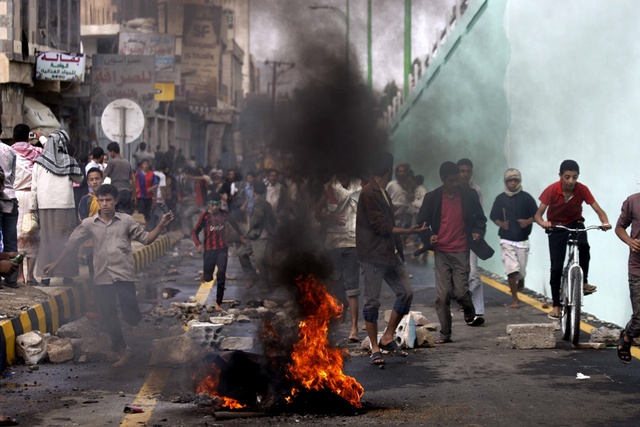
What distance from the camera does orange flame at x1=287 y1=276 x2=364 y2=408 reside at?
21.0ft

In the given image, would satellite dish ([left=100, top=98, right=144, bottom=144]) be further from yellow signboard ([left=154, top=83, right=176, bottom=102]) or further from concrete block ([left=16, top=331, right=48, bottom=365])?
concrete block ([left=16, top=331, right=48, bottom=365])

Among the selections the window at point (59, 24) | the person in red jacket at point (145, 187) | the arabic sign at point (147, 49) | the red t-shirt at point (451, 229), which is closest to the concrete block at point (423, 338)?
the red t-shirt at point (451, 229)

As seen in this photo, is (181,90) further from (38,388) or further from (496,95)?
(38,388)

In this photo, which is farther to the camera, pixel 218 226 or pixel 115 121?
pixel 115 121

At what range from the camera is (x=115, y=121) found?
18.8 meters

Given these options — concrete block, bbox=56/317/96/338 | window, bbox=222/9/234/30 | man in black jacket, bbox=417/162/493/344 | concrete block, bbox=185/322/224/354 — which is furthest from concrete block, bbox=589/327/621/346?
concrete block, bbox=56/317/96/338

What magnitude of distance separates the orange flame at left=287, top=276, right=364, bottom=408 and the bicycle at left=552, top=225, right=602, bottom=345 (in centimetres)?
283

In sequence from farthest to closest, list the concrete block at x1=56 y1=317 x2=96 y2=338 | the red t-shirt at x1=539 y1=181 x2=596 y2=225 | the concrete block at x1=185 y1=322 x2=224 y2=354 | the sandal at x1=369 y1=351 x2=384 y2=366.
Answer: the red t-shirt at x1=539 y1=181 x2=596 y2=225 < the concrete block at x1=56 y1=317 x2=96 y2=338 < the concrete block at x1=185 y1=322 x2=224 y2=354 < the sandal at x1=369 y1=351 x2=384 y2=366

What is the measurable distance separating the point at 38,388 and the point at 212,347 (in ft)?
5.95

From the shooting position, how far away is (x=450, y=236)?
9.61 metres

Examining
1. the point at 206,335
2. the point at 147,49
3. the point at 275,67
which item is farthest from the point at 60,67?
the point at 206,335

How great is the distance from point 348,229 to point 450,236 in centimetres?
109

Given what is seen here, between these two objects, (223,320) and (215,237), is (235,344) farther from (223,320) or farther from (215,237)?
(215,237)

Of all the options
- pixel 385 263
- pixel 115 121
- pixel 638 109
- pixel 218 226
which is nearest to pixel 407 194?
pixel 115 121
